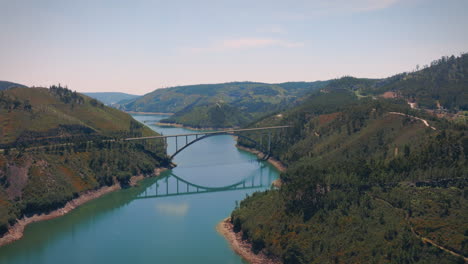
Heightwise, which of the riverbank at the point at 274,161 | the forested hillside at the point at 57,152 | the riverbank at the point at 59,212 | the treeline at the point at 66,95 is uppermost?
the treeline at the point at 66,95

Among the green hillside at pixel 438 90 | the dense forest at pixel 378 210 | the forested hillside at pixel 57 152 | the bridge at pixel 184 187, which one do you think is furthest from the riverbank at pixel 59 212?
the green hillside at pixel 438 90

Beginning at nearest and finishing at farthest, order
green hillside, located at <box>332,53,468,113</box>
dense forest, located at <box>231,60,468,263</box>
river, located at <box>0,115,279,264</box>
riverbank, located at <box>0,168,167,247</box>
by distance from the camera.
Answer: dense forest, located at <box>231,60,468,263</box>
river, located at <box>0,115,279,264</box>
riverbank, located at <box>0,168,167,247</box>
green hillside, located at <box>332,53,468,113</box>

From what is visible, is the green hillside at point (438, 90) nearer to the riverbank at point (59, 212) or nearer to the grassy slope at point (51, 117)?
the grassy slope at point (51, 117)

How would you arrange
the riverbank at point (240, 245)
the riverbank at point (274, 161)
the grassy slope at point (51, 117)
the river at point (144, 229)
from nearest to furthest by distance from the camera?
the riverbank at point (240, 245), the river at point (144, 229), the grassy slope at point (51, 117), the riverbank at point (274, 161)

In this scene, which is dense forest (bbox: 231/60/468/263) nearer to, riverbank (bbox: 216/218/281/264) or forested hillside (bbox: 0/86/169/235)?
riverbank (bbox: 216/218/281/264)

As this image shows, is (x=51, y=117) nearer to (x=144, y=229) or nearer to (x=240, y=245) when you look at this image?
(x=144, y=229)

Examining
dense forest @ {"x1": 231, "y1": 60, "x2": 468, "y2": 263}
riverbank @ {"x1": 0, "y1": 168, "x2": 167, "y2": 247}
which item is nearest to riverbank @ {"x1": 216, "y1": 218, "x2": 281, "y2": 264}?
dense forest @ {"x1": 231, "y1": 60, "x2": 468, "y2": 263}
